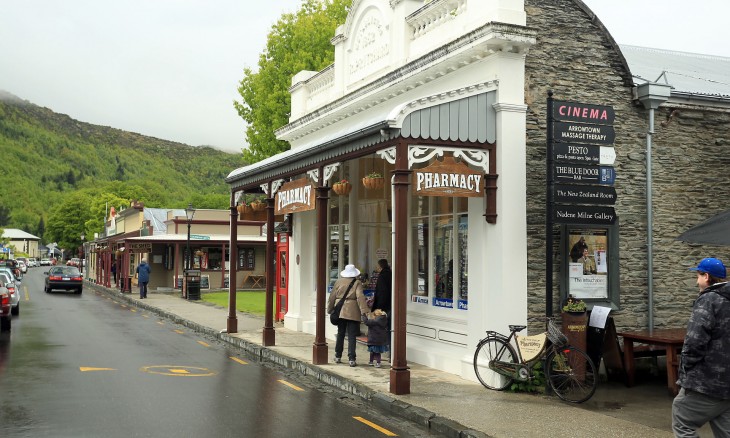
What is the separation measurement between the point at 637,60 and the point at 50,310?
21390 millimetres

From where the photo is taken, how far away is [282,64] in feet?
97.9

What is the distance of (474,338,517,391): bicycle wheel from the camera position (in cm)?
1019

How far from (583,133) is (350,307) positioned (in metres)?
4.84

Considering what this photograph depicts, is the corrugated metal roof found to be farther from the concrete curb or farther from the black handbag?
the concrete curb

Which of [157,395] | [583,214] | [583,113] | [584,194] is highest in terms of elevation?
[583,113]

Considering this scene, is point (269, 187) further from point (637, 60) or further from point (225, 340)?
point (637, 60)

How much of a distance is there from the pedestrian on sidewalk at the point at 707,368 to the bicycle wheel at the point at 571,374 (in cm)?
404

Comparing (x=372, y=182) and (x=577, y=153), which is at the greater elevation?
(x=577, y=153)

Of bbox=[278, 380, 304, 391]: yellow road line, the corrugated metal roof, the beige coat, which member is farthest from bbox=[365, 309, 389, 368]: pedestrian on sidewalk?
the corrugated metal roof

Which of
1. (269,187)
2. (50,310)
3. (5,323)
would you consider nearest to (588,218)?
(269,187)

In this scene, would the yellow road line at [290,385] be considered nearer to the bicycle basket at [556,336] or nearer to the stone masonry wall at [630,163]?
the stone masonry wall at [630,163]

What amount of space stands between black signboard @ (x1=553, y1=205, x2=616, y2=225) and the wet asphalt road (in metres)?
3.86

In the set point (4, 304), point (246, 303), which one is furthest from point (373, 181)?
point (246, 303)

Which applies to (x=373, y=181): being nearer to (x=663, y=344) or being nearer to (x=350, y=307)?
(x=350, y=307)
